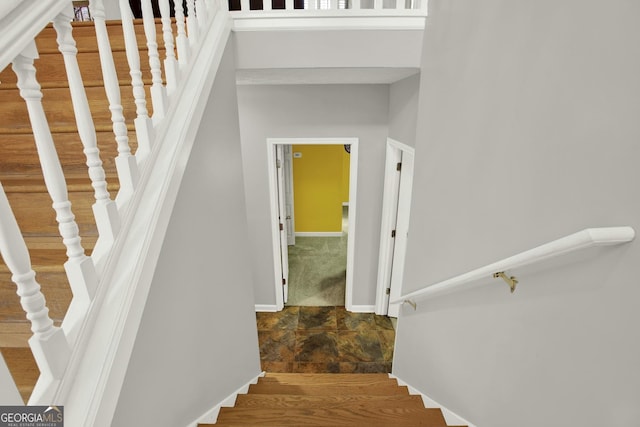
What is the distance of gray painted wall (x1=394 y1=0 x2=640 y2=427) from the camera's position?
2.31ft

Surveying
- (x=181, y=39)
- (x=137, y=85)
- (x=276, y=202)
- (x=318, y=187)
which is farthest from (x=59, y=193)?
(x=318, y=187)

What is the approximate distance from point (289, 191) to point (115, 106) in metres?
4.39

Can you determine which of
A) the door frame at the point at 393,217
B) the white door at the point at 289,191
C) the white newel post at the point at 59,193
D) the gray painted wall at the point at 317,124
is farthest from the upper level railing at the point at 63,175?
the white door at the point at 289,191

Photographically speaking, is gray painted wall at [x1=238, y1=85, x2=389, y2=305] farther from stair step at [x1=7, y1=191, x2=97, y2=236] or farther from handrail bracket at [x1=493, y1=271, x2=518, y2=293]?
handrail bracket at [x1=493, y1=271, x2=518, y2=293]

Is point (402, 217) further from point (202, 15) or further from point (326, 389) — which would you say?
point (202, 15)

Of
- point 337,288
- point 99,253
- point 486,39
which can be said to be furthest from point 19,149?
point 337,288

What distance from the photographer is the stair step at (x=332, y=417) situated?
1562mm

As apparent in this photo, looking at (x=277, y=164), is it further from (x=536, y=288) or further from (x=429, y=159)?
(x=536, y=288)

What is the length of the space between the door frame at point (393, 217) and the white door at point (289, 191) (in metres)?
1.66

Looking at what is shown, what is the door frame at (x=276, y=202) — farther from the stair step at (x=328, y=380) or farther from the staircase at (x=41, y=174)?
the staircase at (x=41, y=174)

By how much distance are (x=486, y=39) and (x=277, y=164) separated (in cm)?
245

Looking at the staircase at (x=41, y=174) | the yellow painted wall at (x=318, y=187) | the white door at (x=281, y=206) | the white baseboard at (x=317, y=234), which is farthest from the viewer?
the white baseboard at (x=317, y=234)

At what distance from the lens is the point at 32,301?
67 centimetres

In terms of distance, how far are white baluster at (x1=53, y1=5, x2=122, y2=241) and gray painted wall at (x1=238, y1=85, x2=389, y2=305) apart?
2.33 m
